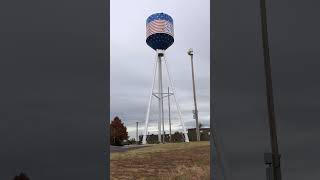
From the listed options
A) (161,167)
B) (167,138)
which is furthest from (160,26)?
(161,167)

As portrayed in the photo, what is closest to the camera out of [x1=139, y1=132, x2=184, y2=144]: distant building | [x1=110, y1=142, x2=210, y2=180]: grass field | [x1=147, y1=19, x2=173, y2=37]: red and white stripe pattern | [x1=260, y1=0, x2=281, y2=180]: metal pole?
[x1=260, y1=0, x2=281, y2=180]: metal pole

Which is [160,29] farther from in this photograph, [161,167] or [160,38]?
[161,167]

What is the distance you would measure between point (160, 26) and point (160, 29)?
0.50ft

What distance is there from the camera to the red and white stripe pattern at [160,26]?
18406mm

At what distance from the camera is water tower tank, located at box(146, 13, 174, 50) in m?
18.4

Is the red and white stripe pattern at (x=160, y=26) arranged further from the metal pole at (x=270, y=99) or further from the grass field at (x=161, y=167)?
the metal pole at (x=270, y=99)

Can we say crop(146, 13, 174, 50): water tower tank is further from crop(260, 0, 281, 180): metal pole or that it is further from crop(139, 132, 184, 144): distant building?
crop(260, 0, 281, 180): metal pole

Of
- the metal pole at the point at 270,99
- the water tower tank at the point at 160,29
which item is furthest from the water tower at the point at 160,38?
the metal pole at the point at 270,99

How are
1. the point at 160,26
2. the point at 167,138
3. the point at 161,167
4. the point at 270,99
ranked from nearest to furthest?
the point at 270,99
the point at 161,167
the point at 160,26
the point at 167,138

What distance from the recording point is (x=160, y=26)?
727 inches

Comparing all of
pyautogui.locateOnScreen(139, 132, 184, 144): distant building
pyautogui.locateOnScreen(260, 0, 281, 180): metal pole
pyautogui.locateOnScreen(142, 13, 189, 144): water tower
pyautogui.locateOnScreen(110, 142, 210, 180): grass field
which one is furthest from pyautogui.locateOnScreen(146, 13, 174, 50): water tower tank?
pyautogui.locateOnScreen(260, 0, 281, 180): metal pole
